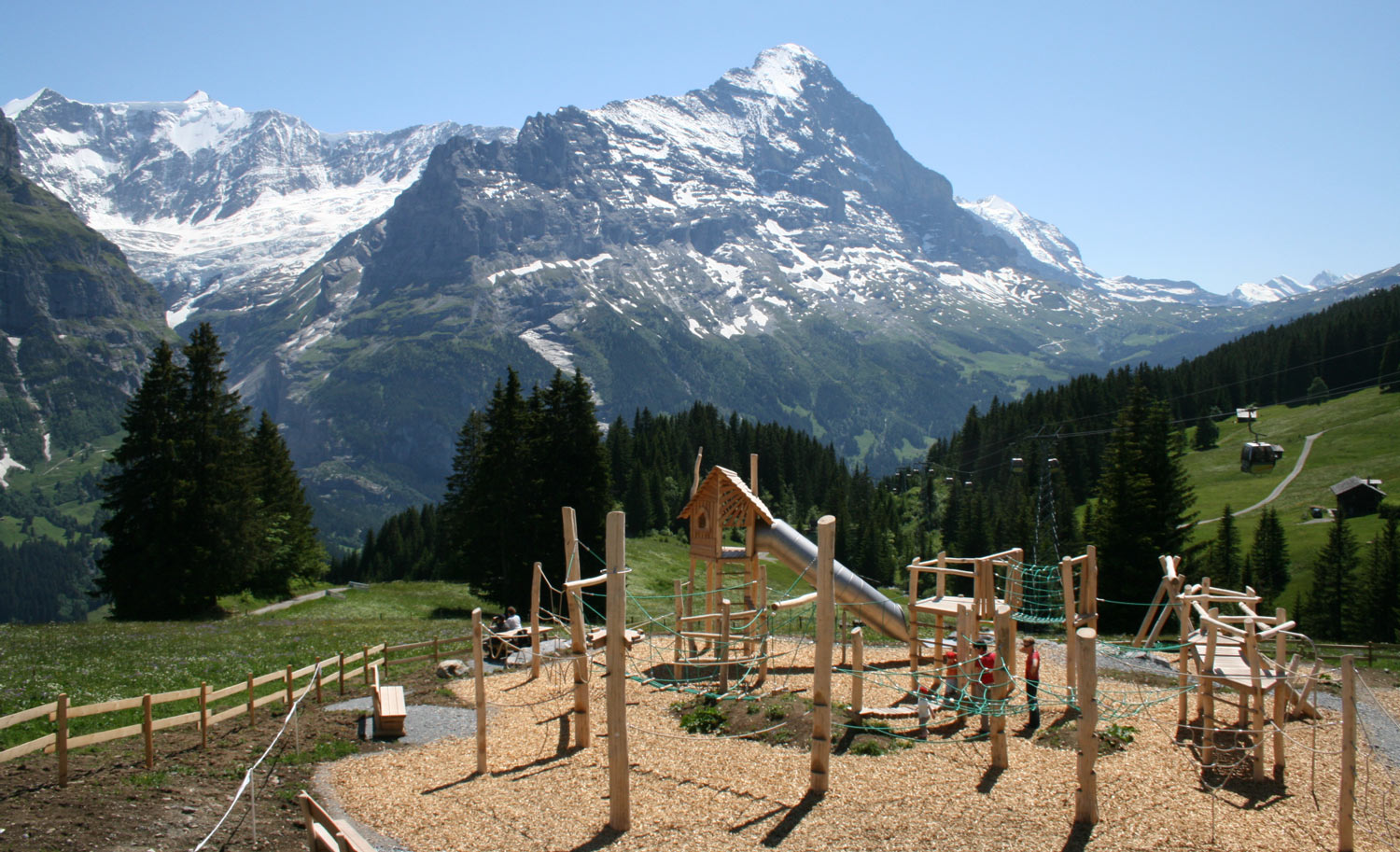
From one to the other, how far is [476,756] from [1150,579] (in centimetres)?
4133

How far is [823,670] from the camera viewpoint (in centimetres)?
1539

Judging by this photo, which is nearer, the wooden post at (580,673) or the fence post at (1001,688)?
the fence post at (1001,688)

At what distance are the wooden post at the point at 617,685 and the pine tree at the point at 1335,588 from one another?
210 ft

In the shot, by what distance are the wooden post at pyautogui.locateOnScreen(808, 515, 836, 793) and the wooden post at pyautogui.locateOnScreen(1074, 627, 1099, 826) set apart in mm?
4065

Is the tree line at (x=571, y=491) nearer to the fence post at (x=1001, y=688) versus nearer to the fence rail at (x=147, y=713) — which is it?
the fence rail at (x=147, y=713)

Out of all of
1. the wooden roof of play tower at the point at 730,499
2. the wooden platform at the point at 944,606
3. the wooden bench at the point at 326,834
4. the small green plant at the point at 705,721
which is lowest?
the small green plant at the point at 705,721

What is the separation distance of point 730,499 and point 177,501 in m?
29.9

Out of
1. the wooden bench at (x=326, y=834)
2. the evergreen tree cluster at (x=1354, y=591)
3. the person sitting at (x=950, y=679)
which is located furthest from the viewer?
the evergreen tree cluster at (x=1354, y=591)

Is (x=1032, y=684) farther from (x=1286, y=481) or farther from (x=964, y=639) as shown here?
(x=1286, y=481)

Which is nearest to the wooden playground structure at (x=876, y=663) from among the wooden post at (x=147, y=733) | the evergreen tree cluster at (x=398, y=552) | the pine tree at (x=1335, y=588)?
the wooden post at (x=147, y=733)

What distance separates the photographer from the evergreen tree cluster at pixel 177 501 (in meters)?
41.5

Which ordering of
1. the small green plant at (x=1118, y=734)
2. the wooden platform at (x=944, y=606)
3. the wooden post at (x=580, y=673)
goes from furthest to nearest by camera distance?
Answer: the wooden platform at (x=944, y=606) → the wooden post at (x=580, y=673) → the small green plant at (x=1118, y=734)

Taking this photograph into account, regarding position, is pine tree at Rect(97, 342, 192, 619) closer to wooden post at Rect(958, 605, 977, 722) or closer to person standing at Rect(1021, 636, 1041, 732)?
wooden post at Rect(958, 605, 977, 722)

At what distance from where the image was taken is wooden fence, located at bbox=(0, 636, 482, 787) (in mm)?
14977
